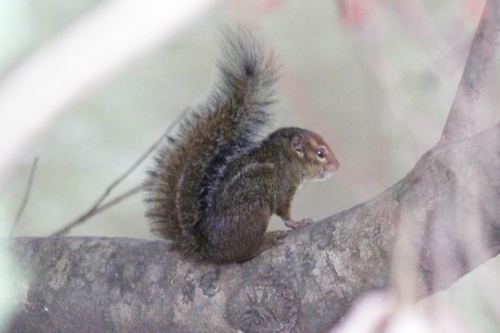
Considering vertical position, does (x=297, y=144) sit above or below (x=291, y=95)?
below

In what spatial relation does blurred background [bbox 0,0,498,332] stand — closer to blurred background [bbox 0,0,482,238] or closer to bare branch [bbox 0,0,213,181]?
blurred background [bbox 0,0,482,238]

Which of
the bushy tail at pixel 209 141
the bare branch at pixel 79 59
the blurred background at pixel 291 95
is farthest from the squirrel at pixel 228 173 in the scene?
the bare branch at pixel 79 59

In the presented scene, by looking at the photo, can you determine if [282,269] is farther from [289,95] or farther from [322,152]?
→ [289,95]

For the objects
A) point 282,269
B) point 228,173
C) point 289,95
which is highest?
point 289,95

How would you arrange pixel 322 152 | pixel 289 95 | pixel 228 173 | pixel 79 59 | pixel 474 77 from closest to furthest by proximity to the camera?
pixel 79 59 < pixel 474 77 < pixel 228 173 < pixel 322 152 < pixel 289 95

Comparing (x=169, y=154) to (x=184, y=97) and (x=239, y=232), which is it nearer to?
(x=239, y=232)

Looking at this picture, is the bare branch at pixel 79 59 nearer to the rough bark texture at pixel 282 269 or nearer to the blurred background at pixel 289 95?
the rough bark texture at pixel 282 269

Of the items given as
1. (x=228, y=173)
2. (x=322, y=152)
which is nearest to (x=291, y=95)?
(x=322, y=152)
